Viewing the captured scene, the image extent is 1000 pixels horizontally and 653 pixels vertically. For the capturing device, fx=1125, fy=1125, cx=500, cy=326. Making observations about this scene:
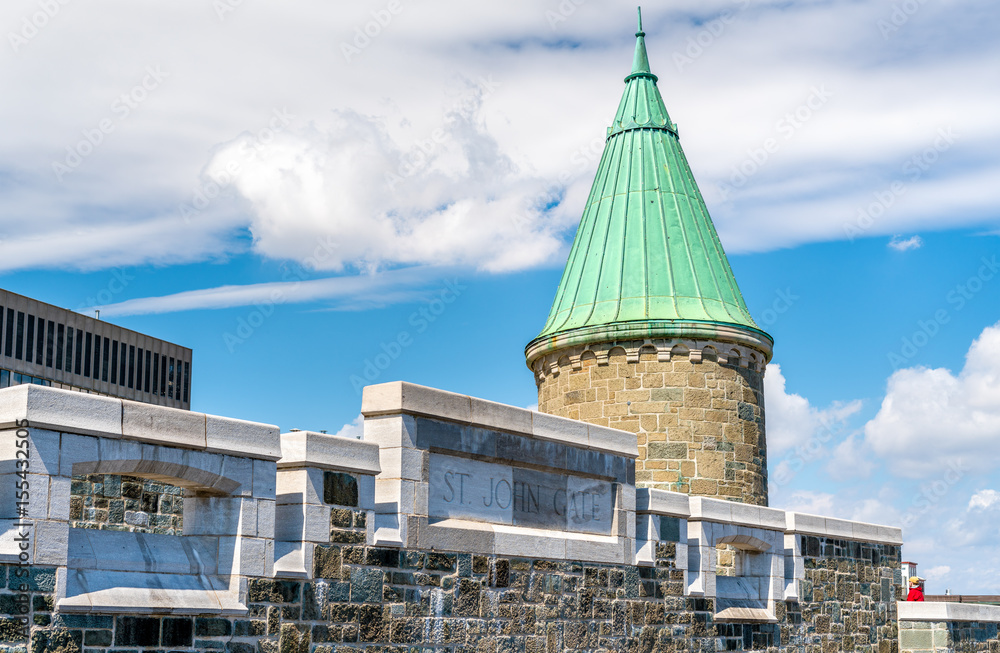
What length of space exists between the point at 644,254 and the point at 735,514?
4.88m

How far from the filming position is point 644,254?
17594mm

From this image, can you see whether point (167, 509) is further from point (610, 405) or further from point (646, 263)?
point (646, 263)

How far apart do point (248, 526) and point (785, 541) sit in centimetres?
927

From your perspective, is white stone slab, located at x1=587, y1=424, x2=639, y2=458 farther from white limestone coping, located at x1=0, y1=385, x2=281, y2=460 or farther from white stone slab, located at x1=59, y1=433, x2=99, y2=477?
white stone slab, located at x1=59, y1=433, x2=99, y2=477

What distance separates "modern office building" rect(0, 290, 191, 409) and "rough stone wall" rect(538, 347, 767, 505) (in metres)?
49.3

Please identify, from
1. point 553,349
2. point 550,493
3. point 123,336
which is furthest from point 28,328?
point 550,493

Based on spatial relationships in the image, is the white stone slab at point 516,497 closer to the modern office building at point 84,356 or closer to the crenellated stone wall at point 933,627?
the crenellated stone wall at point 933,627

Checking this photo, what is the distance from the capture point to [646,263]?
17.5 metres

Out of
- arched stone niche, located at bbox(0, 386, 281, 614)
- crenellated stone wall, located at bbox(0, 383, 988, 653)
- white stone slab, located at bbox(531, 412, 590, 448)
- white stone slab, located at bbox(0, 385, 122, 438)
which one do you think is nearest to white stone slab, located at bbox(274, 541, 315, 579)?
crenellated stone wall, located at bbox(0, 383, 988, 653)

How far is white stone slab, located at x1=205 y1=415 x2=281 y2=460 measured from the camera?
8211 millimetres

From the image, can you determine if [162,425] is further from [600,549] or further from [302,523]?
[600,549]

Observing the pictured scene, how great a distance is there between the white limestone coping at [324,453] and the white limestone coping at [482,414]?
0.57 m

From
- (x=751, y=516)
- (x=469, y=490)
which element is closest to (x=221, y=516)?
(x=469, y=490)

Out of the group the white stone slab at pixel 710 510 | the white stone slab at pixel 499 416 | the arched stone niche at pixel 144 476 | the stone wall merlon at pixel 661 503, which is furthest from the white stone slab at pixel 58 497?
the white stone slab at pixel 710 510
